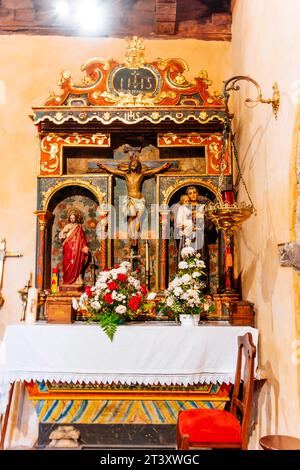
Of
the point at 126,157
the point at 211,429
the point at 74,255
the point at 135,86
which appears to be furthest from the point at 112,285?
the point at 135,86

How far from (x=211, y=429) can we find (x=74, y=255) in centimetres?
282

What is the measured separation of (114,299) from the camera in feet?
15.2

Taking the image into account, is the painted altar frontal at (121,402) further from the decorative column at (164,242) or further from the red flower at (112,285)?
the decorative column at (164,242)

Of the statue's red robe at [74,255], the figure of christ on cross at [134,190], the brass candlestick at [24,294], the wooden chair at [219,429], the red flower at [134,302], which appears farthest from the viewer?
the figure of christ on cross at [134,190]

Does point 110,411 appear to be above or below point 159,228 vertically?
below

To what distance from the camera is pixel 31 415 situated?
525 centimetres

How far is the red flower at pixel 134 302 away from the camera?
4.62 metres

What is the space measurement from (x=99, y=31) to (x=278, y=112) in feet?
12.4

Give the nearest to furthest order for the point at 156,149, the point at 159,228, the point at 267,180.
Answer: the point at 267,180 < the point at 159,228 < the point at 156,149

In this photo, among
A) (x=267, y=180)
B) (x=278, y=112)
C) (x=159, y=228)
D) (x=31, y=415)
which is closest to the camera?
(x=278, y=112)

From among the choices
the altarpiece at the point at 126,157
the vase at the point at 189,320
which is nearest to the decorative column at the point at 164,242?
the altarpiece at the point at 126,157

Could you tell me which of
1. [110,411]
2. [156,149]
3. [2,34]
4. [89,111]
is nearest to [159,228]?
[156,149]

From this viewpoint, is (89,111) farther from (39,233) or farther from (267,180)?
(267,180)

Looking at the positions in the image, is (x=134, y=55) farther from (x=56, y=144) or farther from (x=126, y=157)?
(x=56, y=144)
